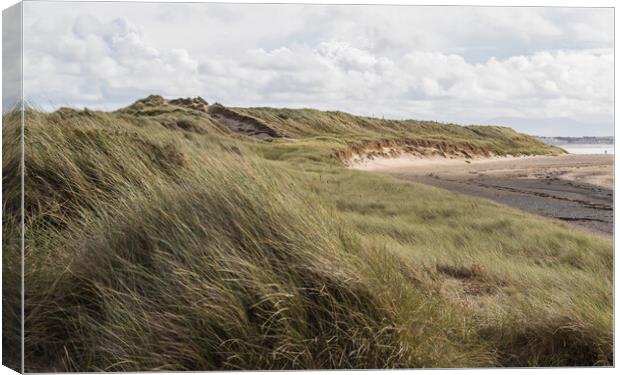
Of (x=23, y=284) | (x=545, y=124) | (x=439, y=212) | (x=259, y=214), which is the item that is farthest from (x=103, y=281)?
(x=545, y=124)

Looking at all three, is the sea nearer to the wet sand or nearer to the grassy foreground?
the wet sand

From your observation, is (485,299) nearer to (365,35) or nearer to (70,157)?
(365,35)

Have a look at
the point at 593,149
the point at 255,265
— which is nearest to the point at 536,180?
the point at 593,149

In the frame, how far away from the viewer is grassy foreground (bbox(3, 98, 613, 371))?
10.9 feet

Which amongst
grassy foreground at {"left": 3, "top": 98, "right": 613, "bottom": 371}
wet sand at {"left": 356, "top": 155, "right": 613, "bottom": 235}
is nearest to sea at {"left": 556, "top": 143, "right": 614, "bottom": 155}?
wet sand at {"left": 356, "top": 155, "right": 613, "bottom": 235}

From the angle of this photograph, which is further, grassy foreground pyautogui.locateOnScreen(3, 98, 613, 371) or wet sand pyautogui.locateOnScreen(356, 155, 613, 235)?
wet sand pyautogui.locateOnScreen(356, 155, 613, 235)

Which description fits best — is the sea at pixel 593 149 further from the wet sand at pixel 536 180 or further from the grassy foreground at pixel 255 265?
the grassy foreground at pixel 255 265

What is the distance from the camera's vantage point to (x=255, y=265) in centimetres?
331

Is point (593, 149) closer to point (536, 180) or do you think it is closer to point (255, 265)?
point (536, 180)

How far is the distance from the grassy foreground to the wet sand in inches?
4.3

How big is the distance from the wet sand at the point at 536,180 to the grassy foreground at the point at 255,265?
0.11 metres

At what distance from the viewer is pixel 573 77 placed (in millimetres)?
4328

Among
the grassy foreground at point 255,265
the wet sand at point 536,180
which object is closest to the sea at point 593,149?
the wet sand at point 536,180

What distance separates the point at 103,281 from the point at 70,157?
3.15ft
